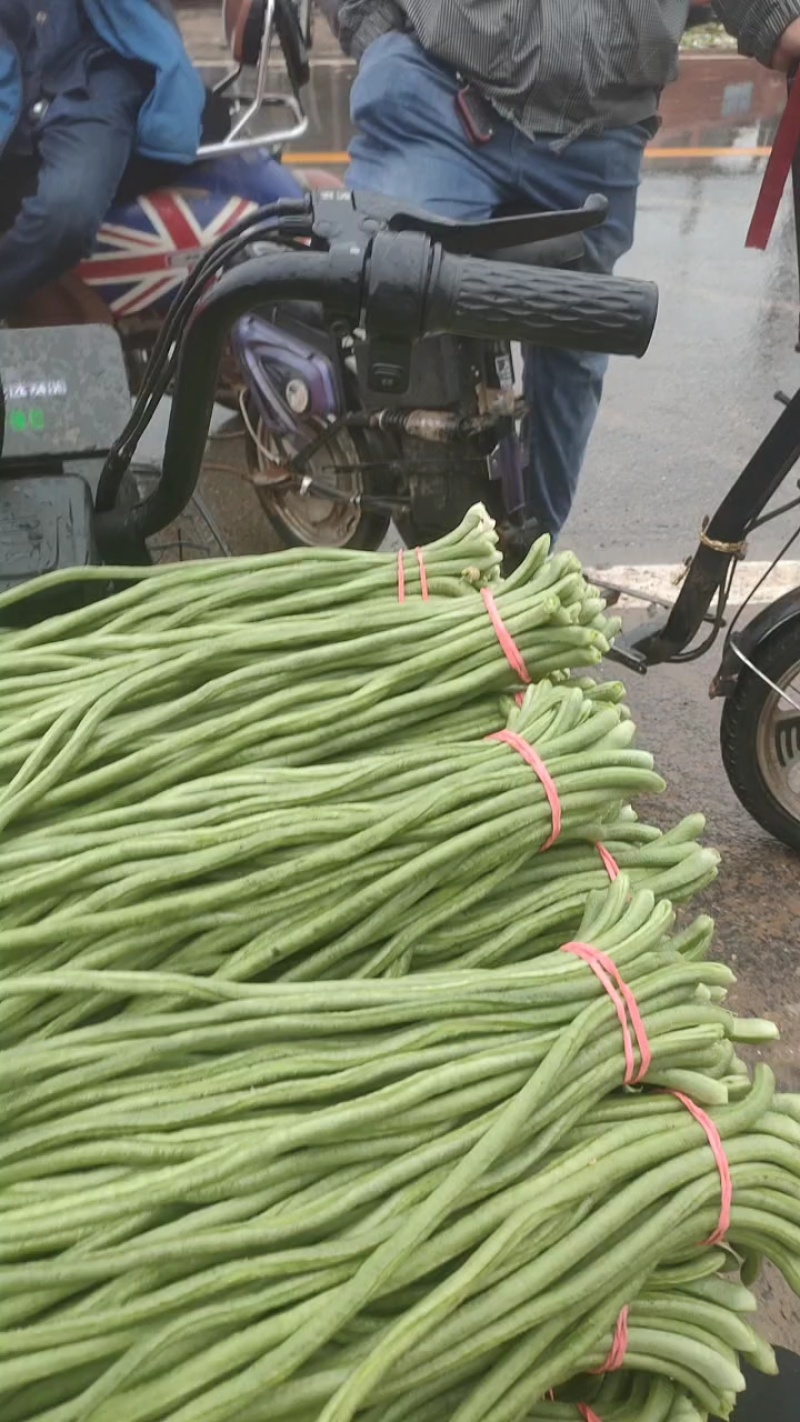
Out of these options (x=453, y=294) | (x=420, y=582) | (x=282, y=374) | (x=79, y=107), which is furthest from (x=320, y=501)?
(x=453, y=294)

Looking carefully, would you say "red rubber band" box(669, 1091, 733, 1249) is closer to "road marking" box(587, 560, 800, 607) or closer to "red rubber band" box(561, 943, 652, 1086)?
"red rubber band" box(561, 943, 652, 1086)

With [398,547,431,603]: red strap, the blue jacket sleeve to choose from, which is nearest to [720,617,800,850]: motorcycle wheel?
[398,547,431,603]: red strap

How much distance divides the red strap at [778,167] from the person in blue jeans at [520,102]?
0.13 metres

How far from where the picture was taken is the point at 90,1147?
0.81 m

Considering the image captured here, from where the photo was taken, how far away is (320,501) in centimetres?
332

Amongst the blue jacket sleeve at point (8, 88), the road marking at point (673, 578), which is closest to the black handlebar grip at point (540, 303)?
the road marking at point (673, 578)

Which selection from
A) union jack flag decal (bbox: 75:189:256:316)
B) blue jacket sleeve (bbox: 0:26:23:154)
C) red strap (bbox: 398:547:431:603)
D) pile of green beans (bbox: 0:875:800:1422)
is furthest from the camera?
union jack flag decal (bbox: 75:189:256:316)

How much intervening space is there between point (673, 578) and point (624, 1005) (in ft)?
8.48

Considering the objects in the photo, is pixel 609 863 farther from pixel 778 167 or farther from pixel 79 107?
pixel 79 107

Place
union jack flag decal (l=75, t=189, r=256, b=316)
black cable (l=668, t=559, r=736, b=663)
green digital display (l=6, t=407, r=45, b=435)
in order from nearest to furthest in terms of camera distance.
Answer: green digital display (l=6, t=407, r=45, b=435), black cable (l=668, t=559, r=736, b=663), union jack flag decal (l=75, t=189, r=256, b=316)

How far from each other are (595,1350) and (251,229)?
118 centimetres

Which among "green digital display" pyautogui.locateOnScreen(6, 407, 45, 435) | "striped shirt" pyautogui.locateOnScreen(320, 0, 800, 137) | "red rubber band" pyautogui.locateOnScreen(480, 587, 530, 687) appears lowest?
"red rubber band" pyautogui.locateOnScreen(480, 587, 530, 687)

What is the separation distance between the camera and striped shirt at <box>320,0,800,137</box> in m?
2.19

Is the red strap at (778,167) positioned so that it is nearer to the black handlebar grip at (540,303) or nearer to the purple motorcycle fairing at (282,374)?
the black handlebar grip at (540,303)
